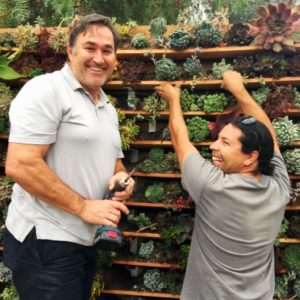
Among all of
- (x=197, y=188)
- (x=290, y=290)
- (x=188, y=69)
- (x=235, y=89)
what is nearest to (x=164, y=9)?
(x=188, y=69)

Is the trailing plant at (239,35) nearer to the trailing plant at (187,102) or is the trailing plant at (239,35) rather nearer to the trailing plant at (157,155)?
the trailing plant at (187,102)

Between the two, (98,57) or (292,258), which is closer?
(98,57)

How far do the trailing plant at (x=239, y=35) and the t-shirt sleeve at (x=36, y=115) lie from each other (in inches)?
40.8

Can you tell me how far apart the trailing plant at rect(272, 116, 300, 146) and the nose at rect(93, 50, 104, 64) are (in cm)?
96

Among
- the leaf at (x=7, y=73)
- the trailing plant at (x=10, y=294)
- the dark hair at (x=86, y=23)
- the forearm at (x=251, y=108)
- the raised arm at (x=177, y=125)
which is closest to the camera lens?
the dark hair at (x=86, y=23)

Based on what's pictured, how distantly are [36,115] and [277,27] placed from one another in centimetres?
126

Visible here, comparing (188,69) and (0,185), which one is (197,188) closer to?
(188,69)

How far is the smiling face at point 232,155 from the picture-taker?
1370mm

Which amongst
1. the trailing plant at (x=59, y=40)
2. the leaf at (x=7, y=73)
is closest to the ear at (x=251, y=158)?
the trailing plant at (x=59, y=40)

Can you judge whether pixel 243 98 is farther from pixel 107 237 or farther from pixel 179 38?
A: pixel 107 237

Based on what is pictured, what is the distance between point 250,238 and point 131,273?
99 centimetres

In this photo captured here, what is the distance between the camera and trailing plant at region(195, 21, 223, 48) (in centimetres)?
172

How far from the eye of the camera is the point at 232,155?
1.38 m

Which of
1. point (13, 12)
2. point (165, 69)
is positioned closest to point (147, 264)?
point (165, 69)
